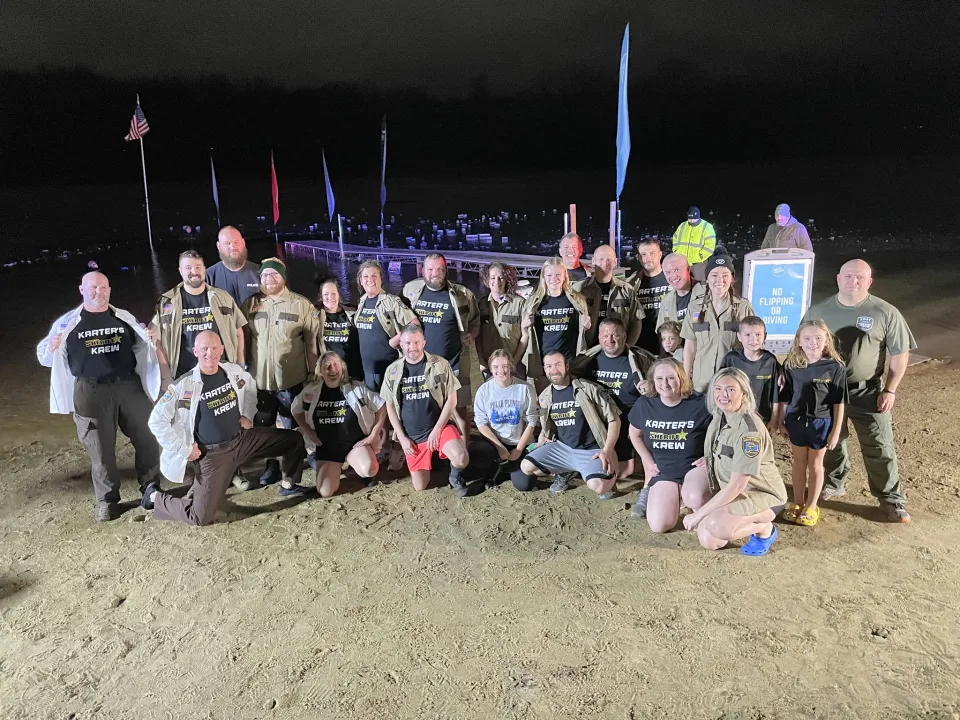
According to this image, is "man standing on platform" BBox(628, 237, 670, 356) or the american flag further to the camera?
the american flag

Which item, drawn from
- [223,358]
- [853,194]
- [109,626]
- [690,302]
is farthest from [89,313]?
[853,194]

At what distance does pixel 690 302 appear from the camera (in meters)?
6.12

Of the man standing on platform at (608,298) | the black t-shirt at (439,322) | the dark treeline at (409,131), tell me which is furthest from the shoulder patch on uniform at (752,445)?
the dark treeline at (409,131)

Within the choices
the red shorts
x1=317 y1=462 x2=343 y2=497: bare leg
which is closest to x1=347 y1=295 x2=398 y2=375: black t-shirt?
the red shorts

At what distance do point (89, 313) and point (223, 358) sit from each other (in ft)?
3.64

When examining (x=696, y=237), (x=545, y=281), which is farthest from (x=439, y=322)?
(x=696, y=237)

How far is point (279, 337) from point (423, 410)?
4.59 ft

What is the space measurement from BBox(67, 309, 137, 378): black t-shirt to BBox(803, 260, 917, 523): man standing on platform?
17.6 feet

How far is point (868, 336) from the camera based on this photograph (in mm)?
5273

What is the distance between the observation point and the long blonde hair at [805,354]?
5.11 m

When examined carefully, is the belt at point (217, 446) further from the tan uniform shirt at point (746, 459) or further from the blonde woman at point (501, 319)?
the tan uniform shirt at point (746, 459)

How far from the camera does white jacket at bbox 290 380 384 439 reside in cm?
623

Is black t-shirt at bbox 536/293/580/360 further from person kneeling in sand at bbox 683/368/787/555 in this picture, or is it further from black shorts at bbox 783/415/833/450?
black shorts at bbox 783/415/833/450

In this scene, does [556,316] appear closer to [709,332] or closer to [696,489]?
[709,332]
